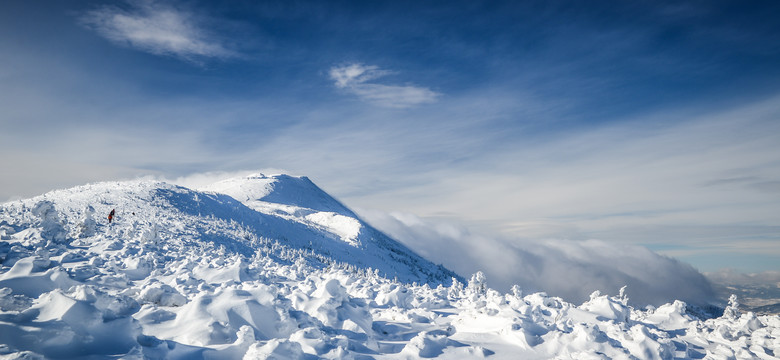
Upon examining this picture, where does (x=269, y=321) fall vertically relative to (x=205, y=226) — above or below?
below

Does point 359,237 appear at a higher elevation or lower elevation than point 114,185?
lower

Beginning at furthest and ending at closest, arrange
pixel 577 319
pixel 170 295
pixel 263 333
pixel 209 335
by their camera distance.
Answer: pixel 577 319 → pixel 170 295 → pixel 263 333 → pixel 209 335

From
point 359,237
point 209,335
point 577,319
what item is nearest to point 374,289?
point 577,319

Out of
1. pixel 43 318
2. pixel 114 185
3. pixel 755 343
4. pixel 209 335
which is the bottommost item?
pixel 755 343

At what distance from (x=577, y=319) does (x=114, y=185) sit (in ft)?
446

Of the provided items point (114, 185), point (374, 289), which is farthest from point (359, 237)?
point (374, 289)

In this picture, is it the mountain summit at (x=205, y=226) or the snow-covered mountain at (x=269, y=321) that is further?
the mountain summit at (x=205, y=226)

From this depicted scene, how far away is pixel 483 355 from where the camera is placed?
14.0 m

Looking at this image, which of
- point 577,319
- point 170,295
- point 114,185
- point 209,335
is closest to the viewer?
point 209,335

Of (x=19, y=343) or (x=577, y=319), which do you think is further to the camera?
(x=577, y=319)

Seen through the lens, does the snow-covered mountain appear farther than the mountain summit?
No

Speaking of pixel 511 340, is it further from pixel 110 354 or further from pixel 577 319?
pixel 110 354

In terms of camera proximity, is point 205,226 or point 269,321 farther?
point 205,226

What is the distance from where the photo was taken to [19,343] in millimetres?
8242
